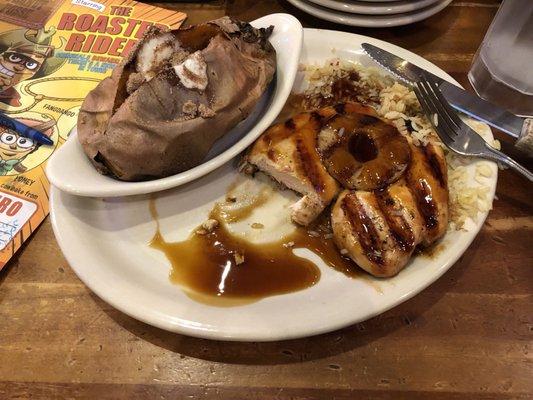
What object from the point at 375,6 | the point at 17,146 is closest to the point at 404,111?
the point at 375,6

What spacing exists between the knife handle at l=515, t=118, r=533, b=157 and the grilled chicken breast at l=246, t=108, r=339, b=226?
2.49 ft

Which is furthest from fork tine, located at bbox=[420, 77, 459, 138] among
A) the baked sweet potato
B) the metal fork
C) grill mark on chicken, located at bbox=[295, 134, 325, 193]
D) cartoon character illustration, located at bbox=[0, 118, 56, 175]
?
cartoon character illustration, located at bbox=[0, 118, 56, 175]

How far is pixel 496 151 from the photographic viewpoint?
1750mm

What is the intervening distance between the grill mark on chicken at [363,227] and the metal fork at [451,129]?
51 centimetres

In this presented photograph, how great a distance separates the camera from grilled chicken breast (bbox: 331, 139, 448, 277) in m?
1.52

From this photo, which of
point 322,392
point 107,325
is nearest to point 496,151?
point 322,392

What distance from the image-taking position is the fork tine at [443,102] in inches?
73.2

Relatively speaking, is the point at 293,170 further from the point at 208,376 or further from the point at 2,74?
the point at 2,74

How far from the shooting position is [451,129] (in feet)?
6.06

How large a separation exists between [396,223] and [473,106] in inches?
28.4

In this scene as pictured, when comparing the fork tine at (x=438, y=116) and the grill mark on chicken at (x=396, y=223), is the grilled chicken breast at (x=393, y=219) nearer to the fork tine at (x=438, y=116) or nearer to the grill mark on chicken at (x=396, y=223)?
the grill mark on chicken at (x=396, y=223)

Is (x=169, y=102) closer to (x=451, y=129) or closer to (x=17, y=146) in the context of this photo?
(x=17, y=146)

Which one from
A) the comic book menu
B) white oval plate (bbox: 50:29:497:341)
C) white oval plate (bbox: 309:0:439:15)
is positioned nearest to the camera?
white oval plate (bbox: 50:29:497:341)

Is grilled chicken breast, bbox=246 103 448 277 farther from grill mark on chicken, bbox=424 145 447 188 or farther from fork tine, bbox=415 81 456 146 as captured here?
fork tine, bbox=415 81 456 146
